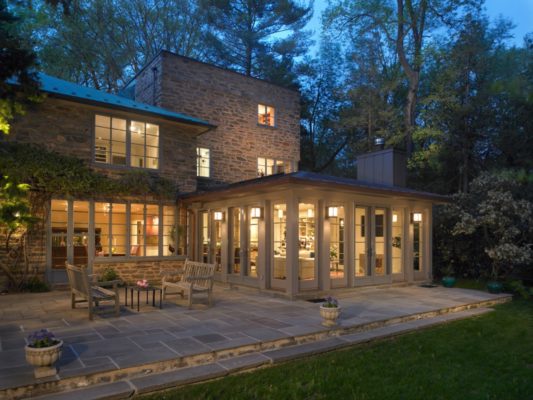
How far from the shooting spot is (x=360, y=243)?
9.88 metres

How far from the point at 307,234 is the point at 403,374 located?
15.5 ft

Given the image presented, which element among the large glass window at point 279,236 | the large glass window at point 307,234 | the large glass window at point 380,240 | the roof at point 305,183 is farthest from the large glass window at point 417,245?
the large glass window at point 279,236

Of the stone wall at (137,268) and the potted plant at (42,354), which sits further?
the stone wall at (137,268)

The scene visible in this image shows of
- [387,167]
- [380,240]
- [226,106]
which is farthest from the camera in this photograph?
[226,106]

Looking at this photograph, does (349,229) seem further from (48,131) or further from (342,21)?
(342,21)

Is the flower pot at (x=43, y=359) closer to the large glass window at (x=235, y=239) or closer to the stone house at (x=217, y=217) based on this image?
the stone house at (x=217, y=217)

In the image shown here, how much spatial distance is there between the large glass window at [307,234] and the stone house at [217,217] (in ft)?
0.07

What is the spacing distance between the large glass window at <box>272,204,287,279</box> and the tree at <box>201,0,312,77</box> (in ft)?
46.0

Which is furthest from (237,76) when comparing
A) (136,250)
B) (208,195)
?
(136,250)

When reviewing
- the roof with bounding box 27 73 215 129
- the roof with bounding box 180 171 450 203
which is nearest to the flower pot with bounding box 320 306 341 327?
the roof with bounding box 180 171 450 203

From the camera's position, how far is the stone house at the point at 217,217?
897 cm

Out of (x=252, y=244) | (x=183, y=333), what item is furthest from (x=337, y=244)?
(x=183, y=333)

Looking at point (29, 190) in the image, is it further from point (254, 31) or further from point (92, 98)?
point (254, 31)

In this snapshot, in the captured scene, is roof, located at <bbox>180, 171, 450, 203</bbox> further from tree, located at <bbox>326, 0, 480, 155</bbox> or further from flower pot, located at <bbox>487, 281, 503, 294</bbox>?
tree, located at <bbox>326, 0, 480, 155</bbox>
